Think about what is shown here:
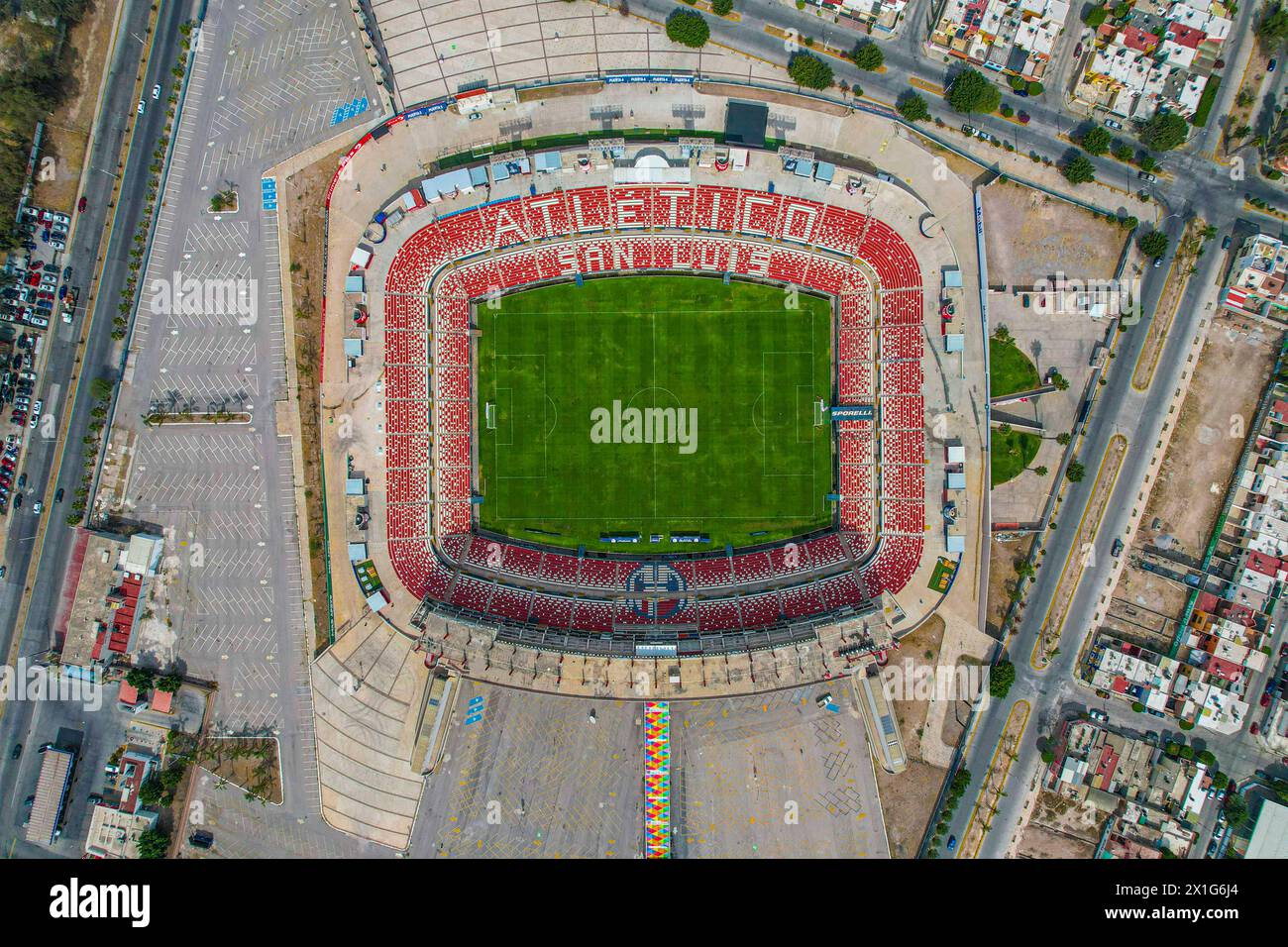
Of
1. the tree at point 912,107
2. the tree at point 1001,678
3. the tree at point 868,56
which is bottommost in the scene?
the tree at point 1001,678

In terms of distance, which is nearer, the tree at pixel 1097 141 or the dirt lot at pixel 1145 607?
the tree at pixel 1097 141

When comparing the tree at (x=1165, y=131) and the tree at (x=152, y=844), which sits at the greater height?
the tree at (x=1165, y=131)

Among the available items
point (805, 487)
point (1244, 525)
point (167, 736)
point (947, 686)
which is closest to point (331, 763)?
point (167, 736)

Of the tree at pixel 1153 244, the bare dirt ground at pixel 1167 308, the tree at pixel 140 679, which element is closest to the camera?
the tree at pixel 1153 244

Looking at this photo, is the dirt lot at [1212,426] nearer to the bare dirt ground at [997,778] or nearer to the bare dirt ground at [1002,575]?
the bare dirt ground at [1002,575]

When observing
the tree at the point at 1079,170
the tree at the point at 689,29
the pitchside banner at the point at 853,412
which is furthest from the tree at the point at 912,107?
the pitchside banner at the point at 853,412
